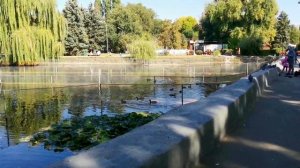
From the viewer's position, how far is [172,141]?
13.2ft

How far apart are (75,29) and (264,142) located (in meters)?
61.4

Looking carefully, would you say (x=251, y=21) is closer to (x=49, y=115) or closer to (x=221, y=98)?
(x=49, y=115)

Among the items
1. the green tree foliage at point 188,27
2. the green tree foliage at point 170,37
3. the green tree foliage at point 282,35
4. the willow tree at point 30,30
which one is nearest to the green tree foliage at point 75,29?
the green tree foliage at point 170,37

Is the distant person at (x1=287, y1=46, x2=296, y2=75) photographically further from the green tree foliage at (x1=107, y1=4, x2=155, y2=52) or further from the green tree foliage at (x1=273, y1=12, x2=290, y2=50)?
the green tree foliage at (x1=107, y1=4, x2=155, y2=52)

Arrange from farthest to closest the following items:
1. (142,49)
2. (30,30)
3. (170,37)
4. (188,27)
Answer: (188,27) < (170,37) < (142,49) < (30,30)

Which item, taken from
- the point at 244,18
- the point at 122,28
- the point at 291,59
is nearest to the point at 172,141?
the point at 291,59

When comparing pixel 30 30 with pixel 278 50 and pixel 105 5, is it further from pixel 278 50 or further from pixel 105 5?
pixel 105 5

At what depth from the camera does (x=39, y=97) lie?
24109 millimetres

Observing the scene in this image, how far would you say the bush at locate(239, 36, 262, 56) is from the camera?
7269 centimetres

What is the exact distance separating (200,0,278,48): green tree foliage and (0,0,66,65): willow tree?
152ft

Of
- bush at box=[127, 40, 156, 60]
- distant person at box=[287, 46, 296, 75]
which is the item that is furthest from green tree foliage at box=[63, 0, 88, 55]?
distant person at box=[287, 46, 296, 75]

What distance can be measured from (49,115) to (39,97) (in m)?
6.61

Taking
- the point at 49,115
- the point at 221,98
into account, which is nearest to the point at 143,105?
the point at 49,115

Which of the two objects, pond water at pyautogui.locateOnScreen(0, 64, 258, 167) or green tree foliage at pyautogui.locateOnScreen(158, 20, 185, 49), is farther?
green tree foliage at pyautogui.locateOnScreen(158, 20, 185, 49)
